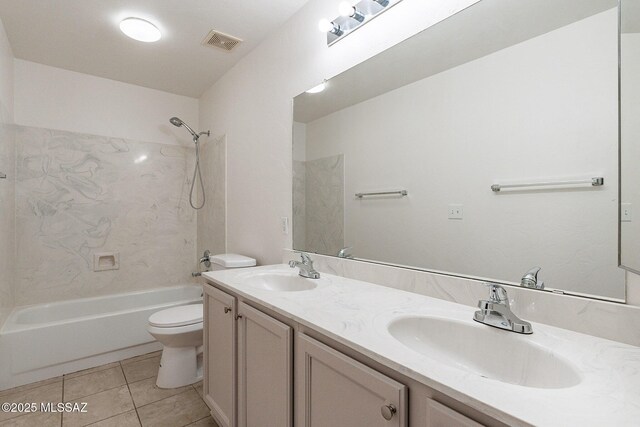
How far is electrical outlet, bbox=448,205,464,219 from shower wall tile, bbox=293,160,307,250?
91cm

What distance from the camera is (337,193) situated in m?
1.66

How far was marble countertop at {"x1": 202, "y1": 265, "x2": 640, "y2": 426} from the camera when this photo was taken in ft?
1.62

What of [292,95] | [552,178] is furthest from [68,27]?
[552,178]

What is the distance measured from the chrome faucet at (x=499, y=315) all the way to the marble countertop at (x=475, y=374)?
0.9 inches

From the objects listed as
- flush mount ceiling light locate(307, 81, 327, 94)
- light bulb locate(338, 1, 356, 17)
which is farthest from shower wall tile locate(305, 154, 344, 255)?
light bulb locate(338, 1, 356, 17)

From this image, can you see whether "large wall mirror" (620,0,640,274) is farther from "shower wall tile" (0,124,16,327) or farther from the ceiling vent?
"shower wall tile" (0,124,16,327)

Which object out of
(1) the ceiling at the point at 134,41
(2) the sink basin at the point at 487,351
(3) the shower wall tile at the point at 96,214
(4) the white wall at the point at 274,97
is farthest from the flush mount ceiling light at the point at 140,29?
(2) the sink basin at the point at 487,351

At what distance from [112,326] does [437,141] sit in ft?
8.97

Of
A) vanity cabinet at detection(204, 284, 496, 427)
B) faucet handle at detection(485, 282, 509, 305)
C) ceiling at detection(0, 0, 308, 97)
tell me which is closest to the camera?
vanity cabinet at detection(204, 284, 496, 427)

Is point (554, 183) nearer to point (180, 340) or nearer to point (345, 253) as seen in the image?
point (345, 253)

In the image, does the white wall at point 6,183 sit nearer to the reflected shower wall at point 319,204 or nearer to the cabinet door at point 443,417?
the reflected shower wall at point 319,204

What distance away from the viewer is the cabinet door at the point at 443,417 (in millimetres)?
550

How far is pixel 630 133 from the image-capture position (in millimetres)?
756

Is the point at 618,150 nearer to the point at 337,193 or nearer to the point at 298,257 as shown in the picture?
the point at 337,193
